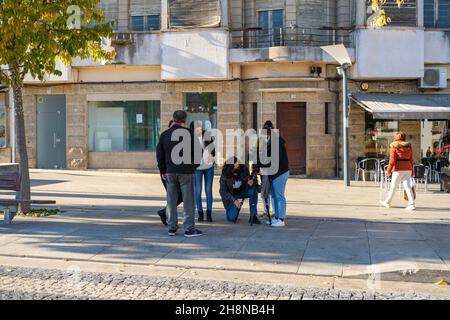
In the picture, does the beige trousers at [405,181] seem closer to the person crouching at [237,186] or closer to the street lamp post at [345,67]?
the person crouching at [237,186]

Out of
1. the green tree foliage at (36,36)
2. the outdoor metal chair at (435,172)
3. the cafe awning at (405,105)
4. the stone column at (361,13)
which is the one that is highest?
the stone column at (361,13)

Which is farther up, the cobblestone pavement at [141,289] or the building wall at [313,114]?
the building wall at [313,114]

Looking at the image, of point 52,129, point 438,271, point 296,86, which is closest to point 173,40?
point 296,86

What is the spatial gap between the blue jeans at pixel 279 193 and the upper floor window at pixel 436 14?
1246cm

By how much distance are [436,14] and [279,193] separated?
1290cm

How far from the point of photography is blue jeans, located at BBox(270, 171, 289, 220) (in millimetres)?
9289

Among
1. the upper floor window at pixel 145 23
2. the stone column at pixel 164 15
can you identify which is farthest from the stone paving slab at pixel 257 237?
the upper floor window at pixel 145 23

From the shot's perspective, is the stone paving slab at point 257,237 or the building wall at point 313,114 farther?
the building wall at point 313,114

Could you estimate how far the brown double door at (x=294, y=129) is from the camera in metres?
19.0

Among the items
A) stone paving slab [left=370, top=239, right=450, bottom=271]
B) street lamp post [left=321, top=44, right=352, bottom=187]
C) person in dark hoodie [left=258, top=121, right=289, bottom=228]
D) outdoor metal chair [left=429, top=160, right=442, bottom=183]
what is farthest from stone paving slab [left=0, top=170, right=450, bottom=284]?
outdoor metal chair [left=429, top=160, right=442, bottom=183]

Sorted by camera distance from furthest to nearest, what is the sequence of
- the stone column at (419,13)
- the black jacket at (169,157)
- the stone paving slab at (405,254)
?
the stone column at (419,13) < the black jacket at (169,157) < the stone paving slab at (405,254)

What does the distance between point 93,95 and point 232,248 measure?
13584mm

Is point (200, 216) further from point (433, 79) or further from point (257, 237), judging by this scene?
point (433, 79)

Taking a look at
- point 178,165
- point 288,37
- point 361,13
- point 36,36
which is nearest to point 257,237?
point 178,165
